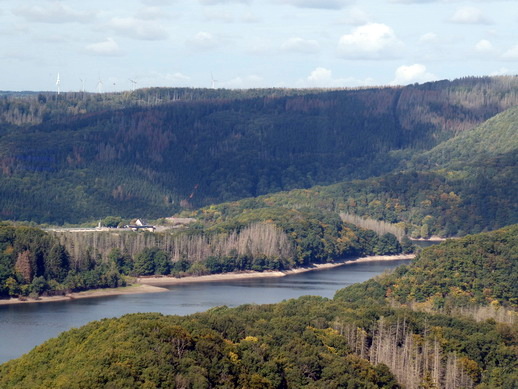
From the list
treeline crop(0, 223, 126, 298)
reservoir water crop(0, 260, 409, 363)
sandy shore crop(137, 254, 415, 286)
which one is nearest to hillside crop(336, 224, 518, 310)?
reservoir water crop(0, 260, 409, 363)

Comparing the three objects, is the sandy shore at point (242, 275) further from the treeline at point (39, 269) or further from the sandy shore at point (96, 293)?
the treeline at point (39, 269)

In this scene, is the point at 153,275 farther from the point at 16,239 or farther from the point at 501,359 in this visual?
the point at 501,359

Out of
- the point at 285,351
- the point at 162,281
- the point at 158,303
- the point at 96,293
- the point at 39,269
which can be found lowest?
the point at 162,281

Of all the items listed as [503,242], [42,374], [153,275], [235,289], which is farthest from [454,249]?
[42,374]

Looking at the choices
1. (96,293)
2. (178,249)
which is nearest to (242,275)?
(178,249)

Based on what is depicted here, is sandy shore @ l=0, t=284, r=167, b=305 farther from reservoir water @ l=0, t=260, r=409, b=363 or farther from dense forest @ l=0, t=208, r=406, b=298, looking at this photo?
reservoir water @ l=0, t=260, r=409, b=363

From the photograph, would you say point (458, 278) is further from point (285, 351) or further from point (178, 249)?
point (285, 351)

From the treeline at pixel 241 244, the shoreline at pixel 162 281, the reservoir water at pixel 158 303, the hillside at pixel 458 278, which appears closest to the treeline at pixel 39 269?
the shoreline at pixel 162 281
